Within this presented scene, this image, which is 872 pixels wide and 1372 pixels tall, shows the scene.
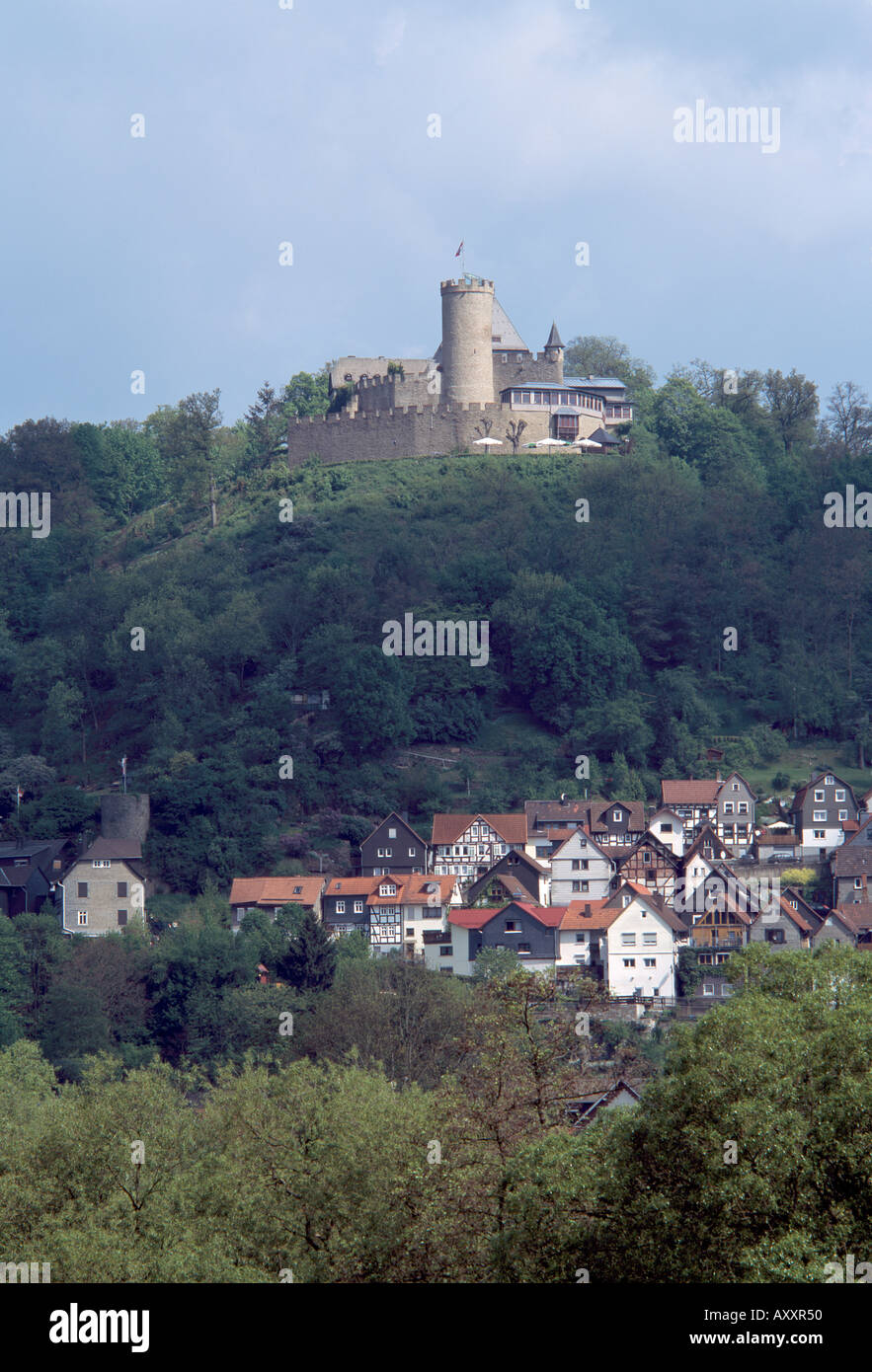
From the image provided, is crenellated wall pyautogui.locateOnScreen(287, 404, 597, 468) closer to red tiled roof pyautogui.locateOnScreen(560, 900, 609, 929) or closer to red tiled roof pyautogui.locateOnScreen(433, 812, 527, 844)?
red tiled roof pyautogui.locateOnScreen(433, 812, 527, 844)

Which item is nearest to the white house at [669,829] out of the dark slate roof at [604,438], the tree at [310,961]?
the tree at [310,961]

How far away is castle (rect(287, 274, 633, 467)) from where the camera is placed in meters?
95.4

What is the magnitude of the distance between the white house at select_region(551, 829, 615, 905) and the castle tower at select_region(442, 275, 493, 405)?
121 feet

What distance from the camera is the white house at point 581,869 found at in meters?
65.1

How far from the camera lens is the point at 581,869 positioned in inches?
2579

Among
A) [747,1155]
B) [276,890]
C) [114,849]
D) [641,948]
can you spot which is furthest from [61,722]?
[747,1155]

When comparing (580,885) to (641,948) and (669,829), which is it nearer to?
(669,829)

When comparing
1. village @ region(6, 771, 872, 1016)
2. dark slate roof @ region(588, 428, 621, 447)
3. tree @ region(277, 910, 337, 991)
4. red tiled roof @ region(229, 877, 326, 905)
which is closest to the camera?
tree @ region(277, 910, 337, 991)

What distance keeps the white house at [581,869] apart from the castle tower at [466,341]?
1458 inches

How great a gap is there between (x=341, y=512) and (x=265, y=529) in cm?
439

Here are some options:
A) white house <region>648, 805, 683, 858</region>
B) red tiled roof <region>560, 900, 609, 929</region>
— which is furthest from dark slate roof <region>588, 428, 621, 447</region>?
red tiled roof <region>560, 900, 609, 929</region>

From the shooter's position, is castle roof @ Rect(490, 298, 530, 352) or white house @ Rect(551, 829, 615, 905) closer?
white house @ Rect(551, 829, 615, 905)

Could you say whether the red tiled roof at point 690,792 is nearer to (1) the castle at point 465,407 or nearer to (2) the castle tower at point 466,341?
(1) the castle at point 465,407
